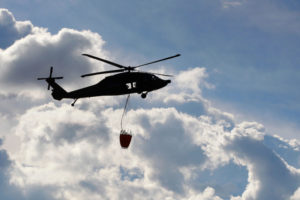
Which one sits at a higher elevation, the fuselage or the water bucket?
the fuselage

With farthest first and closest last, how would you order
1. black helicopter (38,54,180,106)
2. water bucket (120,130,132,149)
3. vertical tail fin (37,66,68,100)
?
vertical tail fin (37,66,68,100), black helicopter (38,54,180,106), water bucket (120,130,132,149)

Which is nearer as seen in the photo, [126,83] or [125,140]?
[125,140]

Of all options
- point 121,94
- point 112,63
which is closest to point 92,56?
point 112,63

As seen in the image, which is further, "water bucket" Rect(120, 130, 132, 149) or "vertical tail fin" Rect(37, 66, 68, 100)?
"vertical tail fin" Rect(37, 66, 68, 100)

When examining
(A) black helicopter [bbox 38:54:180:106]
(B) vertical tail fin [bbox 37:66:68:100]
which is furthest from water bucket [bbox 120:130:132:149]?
(B) vertical tail fin [bbox 37:66:68:100]

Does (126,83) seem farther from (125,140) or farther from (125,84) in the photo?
(125,140)

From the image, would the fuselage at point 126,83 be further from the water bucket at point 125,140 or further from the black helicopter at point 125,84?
the water bucket at point 125,140

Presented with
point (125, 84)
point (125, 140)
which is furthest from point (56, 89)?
point (125, 140)

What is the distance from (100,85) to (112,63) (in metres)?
3.45

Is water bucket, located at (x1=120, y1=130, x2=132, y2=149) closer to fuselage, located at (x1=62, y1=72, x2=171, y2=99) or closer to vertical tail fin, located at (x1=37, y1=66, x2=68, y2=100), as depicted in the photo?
fuselage, located at (x1=62, y1=72, x2=171, y2=99)

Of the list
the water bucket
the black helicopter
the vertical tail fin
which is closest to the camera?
the water bucket

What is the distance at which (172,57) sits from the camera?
3244cm

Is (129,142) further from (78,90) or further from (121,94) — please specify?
(78,90)

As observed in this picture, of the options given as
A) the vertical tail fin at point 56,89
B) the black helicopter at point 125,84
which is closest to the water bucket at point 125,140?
the black helicopter at point 125,84
